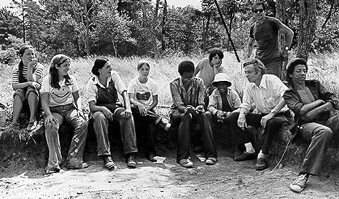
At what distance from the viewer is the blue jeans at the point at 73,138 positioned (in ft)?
15.9

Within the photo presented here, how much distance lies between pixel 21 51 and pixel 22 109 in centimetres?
89

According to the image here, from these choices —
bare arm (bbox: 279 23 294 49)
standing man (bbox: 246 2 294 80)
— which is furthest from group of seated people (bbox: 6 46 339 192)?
bare arm (bbox: 279 23 294 49)

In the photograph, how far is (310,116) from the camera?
13.2 feet

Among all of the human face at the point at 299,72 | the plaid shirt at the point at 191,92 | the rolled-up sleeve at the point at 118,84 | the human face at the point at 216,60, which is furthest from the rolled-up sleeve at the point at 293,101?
the rolled-up sleeve at the point at 118,84

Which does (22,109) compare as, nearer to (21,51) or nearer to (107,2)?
(21,51)

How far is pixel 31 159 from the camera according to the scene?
5.12 metres

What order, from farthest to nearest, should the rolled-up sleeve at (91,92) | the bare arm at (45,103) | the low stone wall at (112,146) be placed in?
1. the rolled-up sleeve at (91,92)
2. the bare arm at (45,103)
3. the low stone wall at (112,146)

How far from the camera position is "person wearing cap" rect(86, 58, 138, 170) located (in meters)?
4.97

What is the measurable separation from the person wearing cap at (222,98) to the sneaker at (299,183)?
1.68 metres

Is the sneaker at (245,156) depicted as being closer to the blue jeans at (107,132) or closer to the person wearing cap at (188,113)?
the person wearing cap at (188,113)

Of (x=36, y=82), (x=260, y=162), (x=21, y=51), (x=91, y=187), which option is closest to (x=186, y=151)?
(x=260, y=162)

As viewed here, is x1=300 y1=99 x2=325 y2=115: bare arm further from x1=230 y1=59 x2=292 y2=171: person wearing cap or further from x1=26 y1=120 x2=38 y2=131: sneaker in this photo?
x1=26 y1=120 x2=38 y2=131: sneaker

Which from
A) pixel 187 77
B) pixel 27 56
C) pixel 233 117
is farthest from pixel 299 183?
pixel 27 56

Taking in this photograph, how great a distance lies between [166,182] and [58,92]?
6.86 ft
